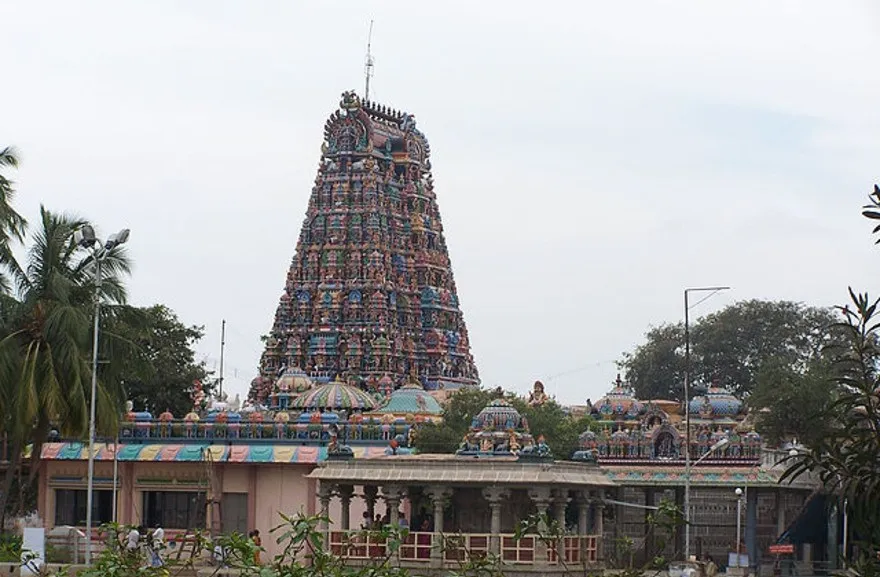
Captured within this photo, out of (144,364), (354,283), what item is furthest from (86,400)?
(354,283)

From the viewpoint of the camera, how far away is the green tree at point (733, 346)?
11444cm

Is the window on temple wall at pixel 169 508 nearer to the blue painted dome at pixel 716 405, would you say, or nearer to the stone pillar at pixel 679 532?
the stone pillar at pixel 679 532

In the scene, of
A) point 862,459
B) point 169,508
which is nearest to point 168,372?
point 169,508

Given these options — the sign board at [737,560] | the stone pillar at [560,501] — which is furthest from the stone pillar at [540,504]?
the sign board at [737,560]

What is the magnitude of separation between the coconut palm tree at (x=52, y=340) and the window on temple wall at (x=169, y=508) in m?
6.89

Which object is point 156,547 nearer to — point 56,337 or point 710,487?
point 56,337

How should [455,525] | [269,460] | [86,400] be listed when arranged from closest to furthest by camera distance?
[455,525] < [86,400] < [269,460]

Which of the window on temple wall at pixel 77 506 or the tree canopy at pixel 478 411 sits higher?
the tree canopy at pixel 478 411

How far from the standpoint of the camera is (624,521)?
194 ft

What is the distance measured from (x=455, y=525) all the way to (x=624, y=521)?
15198mm

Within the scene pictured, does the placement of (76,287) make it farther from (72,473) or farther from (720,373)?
(720,373)

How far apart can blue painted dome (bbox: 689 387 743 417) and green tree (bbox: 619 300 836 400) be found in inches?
1607

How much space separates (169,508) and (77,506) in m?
3.12

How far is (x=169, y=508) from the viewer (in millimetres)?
58469
